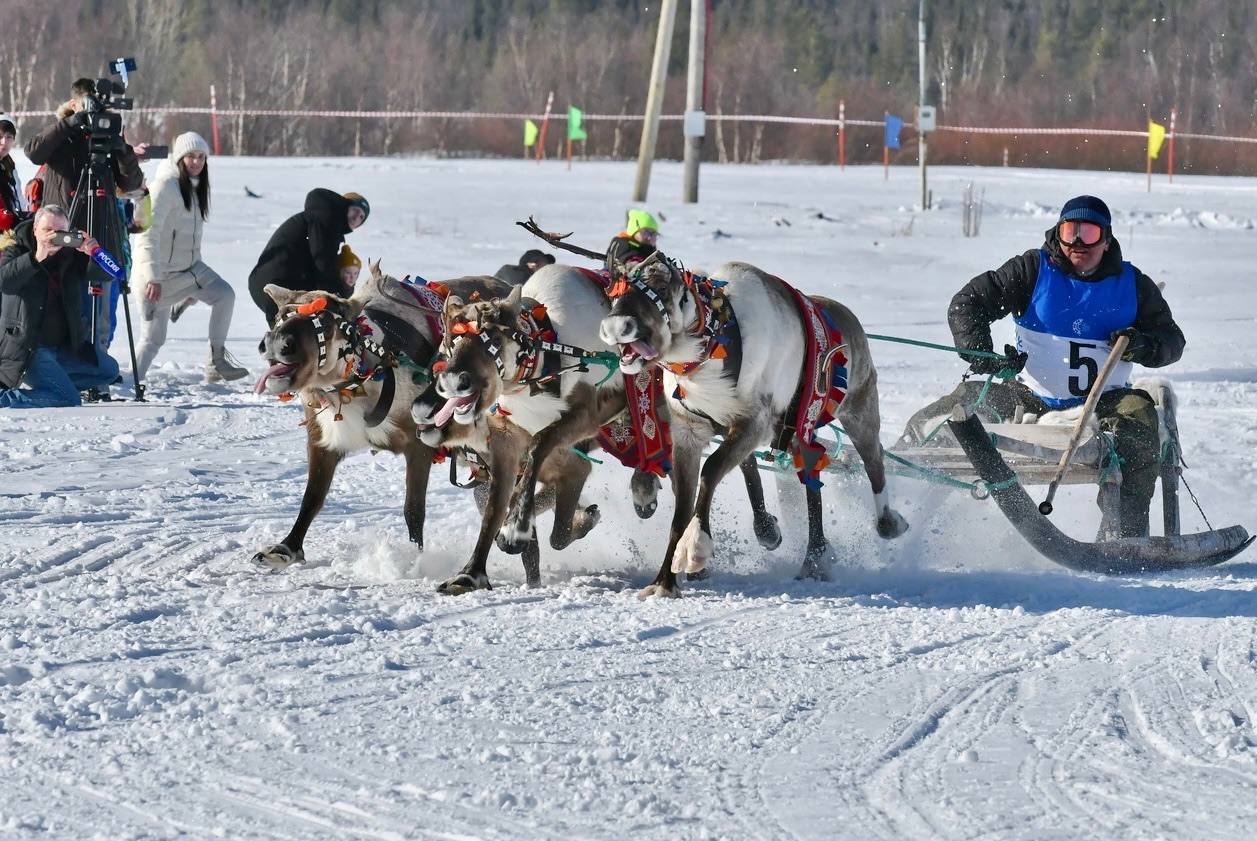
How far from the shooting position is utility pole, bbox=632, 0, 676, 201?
2041 centimetres

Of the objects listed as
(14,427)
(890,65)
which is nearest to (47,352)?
(14,427)

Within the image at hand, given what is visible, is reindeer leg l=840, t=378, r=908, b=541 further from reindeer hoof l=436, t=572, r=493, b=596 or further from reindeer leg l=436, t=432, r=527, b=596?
reindeer hoof l=436, t=572, r=493, b=596

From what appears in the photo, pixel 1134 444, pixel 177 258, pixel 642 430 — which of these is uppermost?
pixel 177 258

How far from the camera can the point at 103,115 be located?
964 cm

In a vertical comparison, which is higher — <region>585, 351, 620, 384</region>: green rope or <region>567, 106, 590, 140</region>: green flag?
<region>567, 106, 590, 140</region>: green flag

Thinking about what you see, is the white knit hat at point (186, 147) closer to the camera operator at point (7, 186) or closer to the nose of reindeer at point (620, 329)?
the camera operator at point (7, 186)

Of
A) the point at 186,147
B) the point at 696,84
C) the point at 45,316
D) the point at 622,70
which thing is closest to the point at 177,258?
the point at 186,147

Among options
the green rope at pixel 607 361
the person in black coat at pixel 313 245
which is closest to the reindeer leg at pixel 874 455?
the green rope at pixel 607 361

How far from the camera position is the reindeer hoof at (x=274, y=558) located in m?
6.01

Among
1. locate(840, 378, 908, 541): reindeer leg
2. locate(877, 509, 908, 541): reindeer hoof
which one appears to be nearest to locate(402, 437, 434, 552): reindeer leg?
locate(840, 378, 908, 541): reindeer leg

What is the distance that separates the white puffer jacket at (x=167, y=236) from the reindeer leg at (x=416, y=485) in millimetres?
4878

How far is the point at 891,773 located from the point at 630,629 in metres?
1.44

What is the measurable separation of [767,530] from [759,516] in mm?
64

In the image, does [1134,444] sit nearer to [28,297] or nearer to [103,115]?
[28,297]
